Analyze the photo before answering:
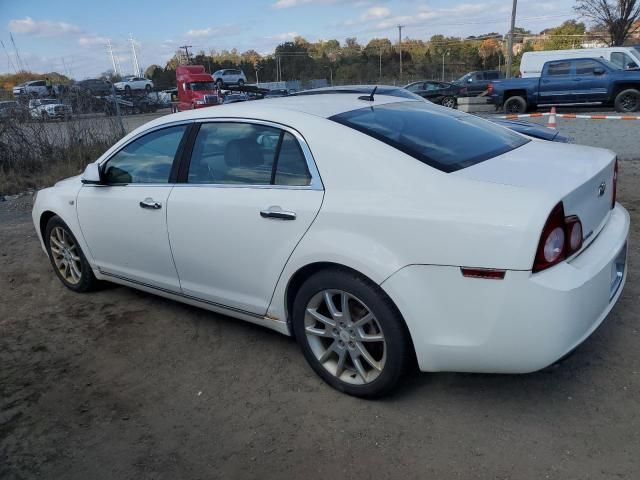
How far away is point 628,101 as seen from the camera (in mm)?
17062

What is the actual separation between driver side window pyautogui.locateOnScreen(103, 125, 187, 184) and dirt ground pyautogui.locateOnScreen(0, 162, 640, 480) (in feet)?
3.61

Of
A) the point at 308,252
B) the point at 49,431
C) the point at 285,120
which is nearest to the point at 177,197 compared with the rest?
the point at 285,120

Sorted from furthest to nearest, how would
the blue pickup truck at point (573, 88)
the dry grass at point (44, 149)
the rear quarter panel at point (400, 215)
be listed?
the blue pickup truck at point (573, 88), the dry grass at point (44, 149), the rear quarter panel at point (400, 215)

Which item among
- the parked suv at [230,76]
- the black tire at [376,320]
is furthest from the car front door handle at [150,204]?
the parked suv at [230,76]

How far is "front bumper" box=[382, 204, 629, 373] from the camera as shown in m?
2.22

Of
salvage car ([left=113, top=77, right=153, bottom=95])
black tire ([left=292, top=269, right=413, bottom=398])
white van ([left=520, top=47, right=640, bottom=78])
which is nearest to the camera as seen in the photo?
black tire ([left=292, top=269, right=413, bottom=398])

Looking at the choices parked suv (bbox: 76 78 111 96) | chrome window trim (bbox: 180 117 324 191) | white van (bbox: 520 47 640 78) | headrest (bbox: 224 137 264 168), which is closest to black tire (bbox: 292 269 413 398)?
chrome window trim (bbox: 180 117 324 191)

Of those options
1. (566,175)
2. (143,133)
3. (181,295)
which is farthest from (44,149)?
(566,175)

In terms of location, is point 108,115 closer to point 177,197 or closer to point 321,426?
point 177,197

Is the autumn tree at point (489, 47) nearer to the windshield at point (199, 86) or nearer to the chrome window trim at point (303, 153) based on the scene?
the windshield at point (199, 86)

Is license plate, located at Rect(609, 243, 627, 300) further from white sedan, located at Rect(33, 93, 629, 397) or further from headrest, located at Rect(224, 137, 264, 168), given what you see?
headrest, located at Rect(224, 137, 264, 168)

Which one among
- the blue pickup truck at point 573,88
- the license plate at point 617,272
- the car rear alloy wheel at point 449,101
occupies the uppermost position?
the license plate at point 617,272

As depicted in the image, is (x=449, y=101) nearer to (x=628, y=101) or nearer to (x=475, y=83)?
(x=475, y=83)

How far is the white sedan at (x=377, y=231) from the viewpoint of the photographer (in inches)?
89.4
